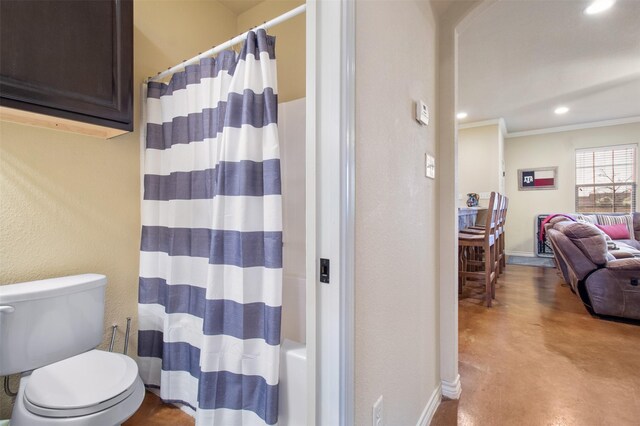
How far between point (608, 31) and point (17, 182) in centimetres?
435

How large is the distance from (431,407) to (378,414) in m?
0.73

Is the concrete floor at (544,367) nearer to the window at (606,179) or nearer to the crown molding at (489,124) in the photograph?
the crown molding at (489,124)

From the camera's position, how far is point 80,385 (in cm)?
115

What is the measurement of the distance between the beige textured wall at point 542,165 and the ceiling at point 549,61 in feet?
1.46

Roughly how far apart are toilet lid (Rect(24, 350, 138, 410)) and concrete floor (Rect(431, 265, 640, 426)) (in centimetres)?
149

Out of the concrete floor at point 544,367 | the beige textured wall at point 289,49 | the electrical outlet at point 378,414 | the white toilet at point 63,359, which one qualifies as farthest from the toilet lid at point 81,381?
the beige textured wall at point 289,49

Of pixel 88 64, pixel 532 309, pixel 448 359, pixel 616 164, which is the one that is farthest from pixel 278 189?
pixel 616 164

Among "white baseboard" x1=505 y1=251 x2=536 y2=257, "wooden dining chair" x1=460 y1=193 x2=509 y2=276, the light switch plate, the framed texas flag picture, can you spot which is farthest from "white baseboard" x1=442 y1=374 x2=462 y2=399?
the framed texas flag picture

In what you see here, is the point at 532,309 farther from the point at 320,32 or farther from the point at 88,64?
the point at 88,64

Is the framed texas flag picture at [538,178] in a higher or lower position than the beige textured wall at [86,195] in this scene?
higher

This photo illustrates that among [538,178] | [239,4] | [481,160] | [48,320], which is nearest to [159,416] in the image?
[48,320]

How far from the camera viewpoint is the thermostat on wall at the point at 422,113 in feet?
4.49

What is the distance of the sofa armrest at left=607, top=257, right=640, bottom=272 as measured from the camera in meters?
2.59

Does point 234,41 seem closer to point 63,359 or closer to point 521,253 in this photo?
point 63,359
